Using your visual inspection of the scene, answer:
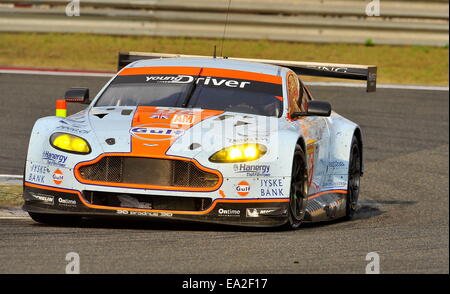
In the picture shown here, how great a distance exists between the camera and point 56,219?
8.32 metres

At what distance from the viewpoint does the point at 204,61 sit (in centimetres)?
979

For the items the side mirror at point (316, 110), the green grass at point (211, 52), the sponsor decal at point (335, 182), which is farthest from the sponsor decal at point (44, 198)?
the green grass at point (211, 52)

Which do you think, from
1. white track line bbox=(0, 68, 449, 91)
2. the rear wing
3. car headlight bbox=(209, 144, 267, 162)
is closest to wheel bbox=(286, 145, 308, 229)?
car headlight bbox=(209, 144, 267, 162)

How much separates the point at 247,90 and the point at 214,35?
10.6m

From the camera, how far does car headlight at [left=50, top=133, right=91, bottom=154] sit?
7984 mm

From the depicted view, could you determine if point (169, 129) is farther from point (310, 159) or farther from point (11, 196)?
point (11, 196)

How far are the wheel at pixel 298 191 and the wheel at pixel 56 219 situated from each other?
156 centimetres

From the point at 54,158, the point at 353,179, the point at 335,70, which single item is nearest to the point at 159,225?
the point at 54,158

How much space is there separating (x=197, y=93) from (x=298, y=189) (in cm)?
120

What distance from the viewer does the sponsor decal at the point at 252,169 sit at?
25.9ft

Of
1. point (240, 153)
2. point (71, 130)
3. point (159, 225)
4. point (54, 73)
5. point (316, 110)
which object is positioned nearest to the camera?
point (240, 153)

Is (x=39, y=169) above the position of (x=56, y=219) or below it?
above

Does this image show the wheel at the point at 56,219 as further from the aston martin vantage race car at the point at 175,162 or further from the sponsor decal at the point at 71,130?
the sponsor decal at the point at 71,130
